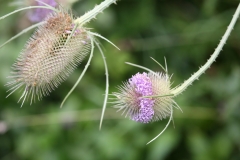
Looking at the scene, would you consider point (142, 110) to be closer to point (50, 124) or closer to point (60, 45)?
point (60, 45)

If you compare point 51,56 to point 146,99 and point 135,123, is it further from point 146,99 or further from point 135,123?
point 135,123

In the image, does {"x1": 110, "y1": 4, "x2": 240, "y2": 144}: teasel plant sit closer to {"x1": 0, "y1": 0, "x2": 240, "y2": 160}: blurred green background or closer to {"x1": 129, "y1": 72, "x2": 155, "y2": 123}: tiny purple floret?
{"x1": 129, "y1": 72, "x2": 155, "y2": 123}: tiny purple floret

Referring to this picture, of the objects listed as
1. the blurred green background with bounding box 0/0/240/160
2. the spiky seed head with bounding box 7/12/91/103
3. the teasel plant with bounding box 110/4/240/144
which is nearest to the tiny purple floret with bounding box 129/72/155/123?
the teasel plant with bounding box 110/4/240/144

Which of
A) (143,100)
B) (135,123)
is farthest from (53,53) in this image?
(135,123)

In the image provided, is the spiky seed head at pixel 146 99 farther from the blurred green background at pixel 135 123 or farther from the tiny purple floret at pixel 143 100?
the blurred green background at pixel 135 123

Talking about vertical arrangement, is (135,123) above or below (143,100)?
below
